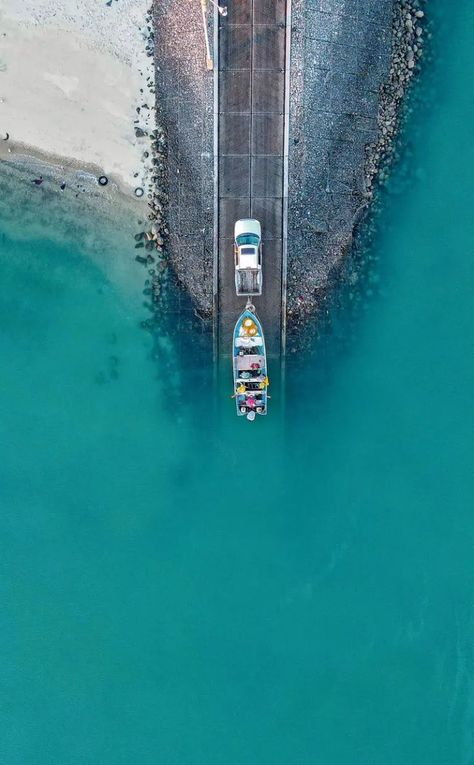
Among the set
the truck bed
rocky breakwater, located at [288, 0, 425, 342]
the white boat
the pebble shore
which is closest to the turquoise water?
the white boat

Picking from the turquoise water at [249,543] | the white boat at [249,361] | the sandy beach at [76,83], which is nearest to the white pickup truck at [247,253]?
the white boat at [249,361]

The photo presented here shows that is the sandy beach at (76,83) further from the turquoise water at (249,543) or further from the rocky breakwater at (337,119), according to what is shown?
the turquoise water at (249,543)

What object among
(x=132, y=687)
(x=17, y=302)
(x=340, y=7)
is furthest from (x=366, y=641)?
(x=340, y=7)

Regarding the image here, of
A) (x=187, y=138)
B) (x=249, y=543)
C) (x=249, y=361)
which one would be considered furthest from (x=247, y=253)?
(x=249, y=543)

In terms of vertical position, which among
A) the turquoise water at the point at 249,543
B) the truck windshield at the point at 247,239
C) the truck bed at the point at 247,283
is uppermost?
the truck windshield at the point at 247,239

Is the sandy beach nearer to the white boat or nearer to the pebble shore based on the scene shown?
the pebble shore

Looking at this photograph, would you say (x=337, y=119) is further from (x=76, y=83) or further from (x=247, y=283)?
(x=76, y=83)

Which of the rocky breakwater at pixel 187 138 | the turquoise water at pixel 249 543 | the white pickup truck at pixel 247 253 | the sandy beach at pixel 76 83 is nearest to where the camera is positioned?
the white pickup truck at pixel 247 253
